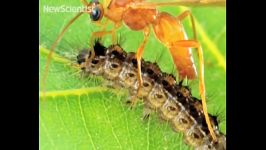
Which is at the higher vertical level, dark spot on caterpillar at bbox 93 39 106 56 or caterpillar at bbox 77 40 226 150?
dark spot on caterpillar at bbox 93 39 106 56

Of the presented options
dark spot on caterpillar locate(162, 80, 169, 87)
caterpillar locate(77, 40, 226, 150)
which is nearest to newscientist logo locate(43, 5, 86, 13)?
caterpillar locate(77, 40, 226, 150)

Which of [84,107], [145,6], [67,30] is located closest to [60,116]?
[84,107]

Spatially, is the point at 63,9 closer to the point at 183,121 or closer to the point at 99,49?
the point at 99,49

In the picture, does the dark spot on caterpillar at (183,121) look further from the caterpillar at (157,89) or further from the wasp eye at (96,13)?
the wasp eye at (96,13)

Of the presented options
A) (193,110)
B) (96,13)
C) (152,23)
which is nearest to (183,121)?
(193,110)

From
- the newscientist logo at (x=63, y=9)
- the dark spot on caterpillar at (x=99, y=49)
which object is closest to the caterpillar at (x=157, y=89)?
the dark spot on caterpillar at (x=99, y=49)

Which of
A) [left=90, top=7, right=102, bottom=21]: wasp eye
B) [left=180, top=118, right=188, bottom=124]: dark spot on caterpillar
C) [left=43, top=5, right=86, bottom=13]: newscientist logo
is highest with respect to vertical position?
[left=43, top=5, right=86, bottom=13]: newscientist logo

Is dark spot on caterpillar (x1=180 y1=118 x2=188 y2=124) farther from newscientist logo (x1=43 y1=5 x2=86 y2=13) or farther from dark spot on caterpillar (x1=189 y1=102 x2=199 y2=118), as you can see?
newscientist logo (x1=43 y1=5 x2=86 y2=13)

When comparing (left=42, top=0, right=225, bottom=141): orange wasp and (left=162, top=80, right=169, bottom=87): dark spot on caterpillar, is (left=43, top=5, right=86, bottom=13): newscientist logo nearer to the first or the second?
(left=42, top=0, right=225, bottom=141): orange wasp

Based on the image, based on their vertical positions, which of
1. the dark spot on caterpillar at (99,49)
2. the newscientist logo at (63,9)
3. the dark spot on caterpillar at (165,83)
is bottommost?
the dark spot on caterpillar at (165,83)
